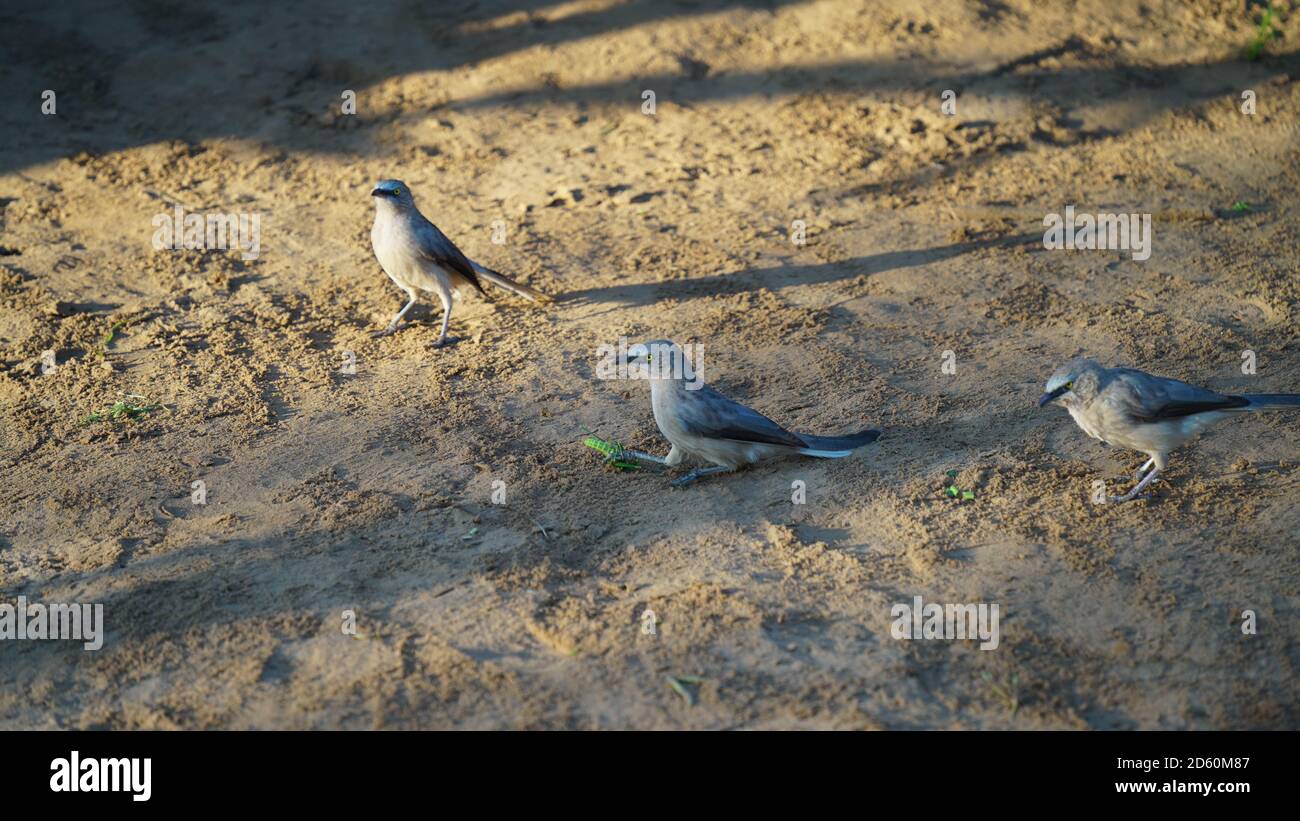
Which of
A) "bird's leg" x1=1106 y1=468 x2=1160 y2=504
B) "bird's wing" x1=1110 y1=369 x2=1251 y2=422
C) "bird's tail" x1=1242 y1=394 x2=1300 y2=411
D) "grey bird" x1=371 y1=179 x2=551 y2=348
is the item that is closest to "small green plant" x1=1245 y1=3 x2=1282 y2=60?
"bird's tail" x1=1242 y1=394 x2=1300 y2=411

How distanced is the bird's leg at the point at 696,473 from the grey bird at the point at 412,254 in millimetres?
2512

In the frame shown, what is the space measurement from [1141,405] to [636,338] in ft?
11.0

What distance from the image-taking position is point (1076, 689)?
4.81 m

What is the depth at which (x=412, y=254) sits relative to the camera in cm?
811

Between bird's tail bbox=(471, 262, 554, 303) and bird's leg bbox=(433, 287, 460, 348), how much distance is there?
1.09 ft

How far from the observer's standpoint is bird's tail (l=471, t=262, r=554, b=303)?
27.8 feet

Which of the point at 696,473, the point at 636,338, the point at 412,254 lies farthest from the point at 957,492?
the point at 412,254

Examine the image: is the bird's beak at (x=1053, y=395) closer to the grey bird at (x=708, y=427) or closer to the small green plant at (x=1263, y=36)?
the grey bird at (x=708, y=427)

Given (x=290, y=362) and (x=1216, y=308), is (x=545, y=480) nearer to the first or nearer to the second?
(x=290, y=362)

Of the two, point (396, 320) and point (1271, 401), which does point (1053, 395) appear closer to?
point (1271, 401)

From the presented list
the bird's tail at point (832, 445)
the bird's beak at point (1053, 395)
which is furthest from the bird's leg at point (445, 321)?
the bird's beak at point (1053, 395)

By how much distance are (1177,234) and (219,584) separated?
750cm

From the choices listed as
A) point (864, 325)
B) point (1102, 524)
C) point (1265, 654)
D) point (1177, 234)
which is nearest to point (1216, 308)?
point (1177, 234)

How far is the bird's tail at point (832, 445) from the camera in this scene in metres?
6.27
